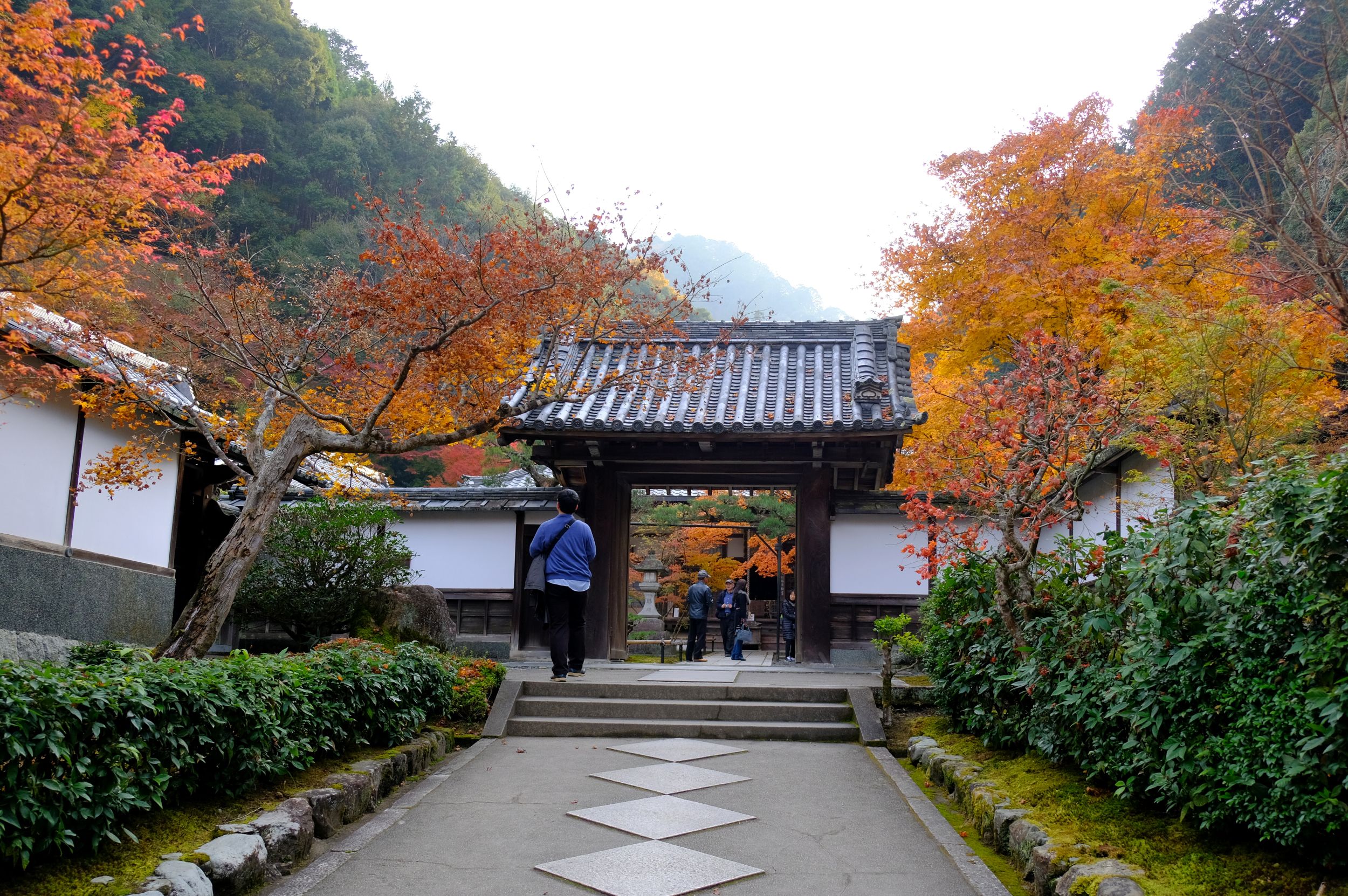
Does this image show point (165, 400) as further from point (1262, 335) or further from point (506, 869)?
point (1262, 335)

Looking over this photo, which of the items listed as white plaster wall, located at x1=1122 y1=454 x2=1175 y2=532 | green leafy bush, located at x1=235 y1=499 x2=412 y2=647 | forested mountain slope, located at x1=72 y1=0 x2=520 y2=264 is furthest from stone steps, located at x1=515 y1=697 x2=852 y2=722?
forested mountain slope, located at x1=72 y1=0 x2=520 y2=264

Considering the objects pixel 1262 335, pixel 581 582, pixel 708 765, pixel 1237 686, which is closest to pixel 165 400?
pixel 581 582

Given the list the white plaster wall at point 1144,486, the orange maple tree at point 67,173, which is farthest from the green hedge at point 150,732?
the white plaster wall at point 1144,486

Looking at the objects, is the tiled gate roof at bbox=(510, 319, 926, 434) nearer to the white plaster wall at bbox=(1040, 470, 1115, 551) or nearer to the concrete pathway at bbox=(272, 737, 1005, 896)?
the white plaster wall at bbox=(1040, 470, 1115, 551)

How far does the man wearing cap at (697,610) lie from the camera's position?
18594 mm

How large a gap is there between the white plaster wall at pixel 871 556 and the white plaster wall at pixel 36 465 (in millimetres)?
9102

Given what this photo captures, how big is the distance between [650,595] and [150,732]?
19329mm

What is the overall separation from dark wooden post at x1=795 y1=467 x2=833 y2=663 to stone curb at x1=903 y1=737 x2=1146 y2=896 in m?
5.64

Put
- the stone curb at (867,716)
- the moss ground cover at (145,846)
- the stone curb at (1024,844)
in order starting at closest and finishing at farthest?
the moss ground cover at (145,846), the stone curb at (1024,844), the stone curb at (867,716)

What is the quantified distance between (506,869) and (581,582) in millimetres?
4776

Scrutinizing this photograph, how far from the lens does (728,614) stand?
22.4 metres

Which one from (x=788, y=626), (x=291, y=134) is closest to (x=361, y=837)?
(x=788, y=626)

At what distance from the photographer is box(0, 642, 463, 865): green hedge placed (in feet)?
10.6

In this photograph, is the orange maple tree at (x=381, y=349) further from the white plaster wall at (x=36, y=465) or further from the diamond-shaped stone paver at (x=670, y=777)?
the diamond-shaped stone paver at (x=670, y=777)
